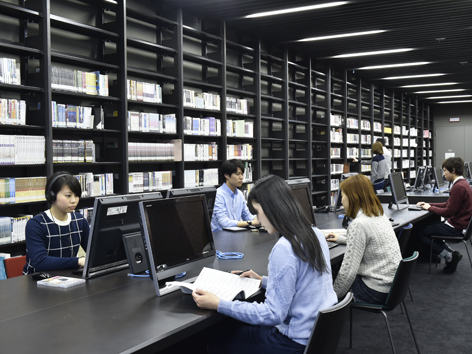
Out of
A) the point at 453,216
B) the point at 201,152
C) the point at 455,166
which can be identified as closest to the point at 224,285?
the point at 201,152

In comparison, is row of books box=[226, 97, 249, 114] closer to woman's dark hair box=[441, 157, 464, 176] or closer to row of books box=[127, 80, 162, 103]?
row of books box=[127, 80, 162, 103]

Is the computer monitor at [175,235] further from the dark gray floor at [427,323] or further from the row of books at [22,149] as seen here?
the row of books at [22,149]

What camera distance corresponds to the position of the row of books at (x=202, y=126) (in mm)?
5590

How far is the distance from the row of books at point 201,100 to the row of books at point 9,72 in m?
2.07

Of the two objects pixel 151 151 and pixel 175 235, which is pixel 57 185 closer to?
pixel 175 235

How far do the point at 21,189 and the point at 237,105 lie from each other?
11.4 ft

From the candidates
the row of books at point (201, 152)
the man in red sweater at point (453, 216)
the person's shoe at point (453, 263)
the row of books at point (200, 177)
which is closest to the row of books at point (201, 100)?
the row of books at point (201, 152)

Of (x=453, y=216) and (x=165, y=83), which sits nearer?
(x=453, y=216)

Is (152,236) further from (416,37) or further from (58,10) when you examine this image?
(416,37)

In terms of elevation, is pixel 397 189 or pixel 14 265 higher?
pixel 397 189

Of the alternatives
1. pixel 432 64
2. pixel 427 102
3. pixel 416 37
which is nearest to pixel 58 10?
pixel 416 37

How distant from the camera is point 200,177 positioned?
5.83 metres

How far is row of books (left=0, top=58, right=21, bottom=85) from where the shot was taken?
12.1 feet

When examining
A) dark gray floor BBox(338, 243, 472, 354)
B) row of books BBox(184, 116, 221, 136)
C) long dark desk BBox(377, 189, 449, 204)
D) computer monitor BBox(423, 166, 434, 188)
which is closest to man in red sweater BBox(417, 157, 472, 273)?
dark gray floor BBox(338, 243, 472, 354)
